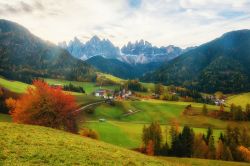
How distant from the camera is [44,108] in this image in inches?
3073

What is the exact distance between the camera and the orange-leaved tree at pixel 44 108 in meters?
77.8

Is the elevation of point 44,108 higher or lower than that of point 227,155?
higher

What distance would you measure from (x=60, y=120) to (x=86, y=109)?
113981 mm

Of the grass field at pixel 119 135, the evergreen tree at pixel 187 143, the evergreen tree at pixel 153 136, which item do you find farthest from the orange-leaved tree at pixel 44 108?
the evergreen tree at pixel 187 143

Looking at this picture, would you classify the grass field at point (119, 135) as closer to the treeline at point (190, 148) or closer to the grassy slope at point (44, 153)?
the treeline at point (190, 148)

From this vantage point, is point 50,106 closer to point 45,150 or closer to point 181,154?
point 45,150

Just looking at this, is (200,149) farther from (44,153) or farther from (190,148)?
(44,153)

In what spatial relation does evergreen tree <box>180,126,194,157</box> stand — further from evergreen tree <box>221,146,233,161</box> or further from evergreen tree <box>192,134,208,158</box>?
evergreen tree <box>221,146,233,161</box>

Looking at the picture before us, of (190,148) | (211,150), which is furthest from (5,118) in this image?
(211,150)

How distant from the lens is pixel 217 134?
161625mm

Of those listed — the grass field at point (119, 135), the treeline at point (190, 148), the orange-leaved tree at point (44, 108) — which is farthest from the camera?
the grass field at point (119, 135)

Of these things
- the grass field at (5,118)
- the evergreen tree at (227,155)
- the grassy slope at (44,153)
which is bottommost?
the evergreen tree at (227,155)

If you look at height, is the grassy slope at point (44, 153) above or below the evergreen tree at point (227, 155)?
above

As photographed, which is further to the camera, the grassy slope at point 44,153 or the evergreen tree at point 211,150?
the evergreen tree at point 211,150
